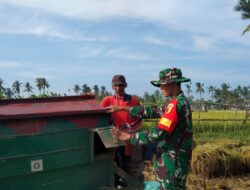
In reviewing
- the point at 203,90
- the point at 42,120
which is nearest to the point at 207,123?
the point at 42,120

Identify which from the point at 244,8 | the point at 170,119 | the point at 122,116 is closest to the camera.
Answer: the point at 170,119

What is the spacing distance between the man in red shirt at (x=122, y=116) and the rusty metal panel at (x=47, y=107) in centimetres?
53

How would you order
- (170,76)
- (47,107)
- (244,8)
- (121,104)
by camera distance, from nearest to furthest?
(170,76) → (47,107) → (121,104) → (244,8)

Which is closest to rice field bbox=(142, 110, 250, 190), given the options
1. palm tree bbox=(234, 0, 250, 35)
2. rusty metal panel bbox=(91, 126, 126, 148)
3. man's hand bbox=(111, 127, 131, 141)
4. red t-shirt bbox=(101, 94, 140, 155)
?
red t-shirt bbox=(101, 94, 140, 155)

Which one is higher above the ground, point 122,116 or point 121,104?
point 121,104

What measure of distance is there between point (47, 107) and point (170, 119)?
140 centimetres

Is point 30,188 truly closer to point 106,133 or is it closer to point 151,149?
point 106,133

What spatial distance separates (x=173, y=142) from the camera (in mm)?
3738

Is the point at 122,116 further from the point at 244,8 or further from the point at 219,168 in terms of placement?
the point at 244,8

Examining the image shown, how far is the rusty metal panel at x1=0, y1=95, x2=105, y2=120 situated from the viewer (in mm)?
4096

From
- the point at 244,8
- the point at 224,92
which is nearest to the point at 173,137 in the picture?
the point at 244,8

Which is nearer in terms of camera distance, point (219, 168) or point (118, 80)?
point (118, 80)

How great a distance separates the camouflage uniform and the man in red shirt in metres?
1.09

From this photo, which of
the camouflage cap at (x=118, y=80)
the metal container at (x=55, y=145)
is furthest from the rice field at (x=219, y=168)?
the metal container at (x=55, y=145)
